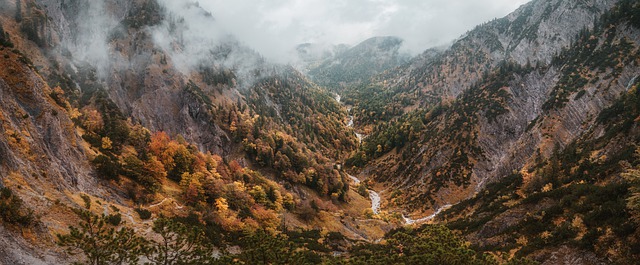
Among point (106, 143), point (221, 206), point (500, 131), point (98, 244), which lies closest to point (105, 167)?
point (106, 143)

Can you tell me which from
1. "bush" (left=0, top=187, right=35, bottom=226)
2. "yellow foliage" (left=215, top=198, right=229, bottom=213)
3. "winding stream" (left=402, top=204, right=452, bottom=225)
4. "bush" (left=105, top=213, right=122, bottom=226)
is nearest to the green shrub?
"bush" (left=105, top=213, right=122, bottom=226)

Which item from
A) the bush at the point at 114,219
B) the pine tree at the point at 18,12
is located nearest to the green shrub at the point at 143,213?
the bush at the point at 114,219

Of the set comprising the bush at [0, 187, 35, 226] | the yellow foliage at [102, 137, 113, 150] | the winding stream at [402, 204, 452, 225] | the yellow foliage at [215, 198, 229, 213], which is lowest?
the winding stream at [402, 204, 452, 225]

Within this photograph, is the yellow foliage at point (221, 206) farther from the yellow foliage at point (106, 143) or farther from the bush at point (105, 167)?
the yellow foliage at point (106, 143)

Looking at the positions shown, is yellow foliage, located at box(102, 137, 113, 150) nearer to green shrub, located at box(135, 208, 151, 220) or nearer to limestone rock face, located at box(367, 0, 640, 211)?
green shrub, located at box(135, 208, 151, 220)

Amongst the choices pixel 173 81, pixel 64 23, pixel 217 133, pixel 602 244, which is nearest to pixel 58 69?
pixel 64 23

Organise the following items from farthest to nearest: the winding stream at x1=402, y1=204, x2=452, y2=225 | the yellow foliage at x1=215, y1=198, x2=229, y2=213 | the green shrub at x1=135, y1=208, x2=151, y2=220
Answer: the winding stream at x1=402, y1=204, x2=452, y2=225
the yellow foliage at x1=215, y1=198, x2=229, y2=213
the green shrub at x1=135, y1=208, x2=151, y2=220

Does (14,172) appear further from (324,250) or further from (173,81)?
(173,81)

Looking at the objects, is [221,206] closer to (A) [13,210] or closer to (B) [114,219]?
(B) [114,219]
